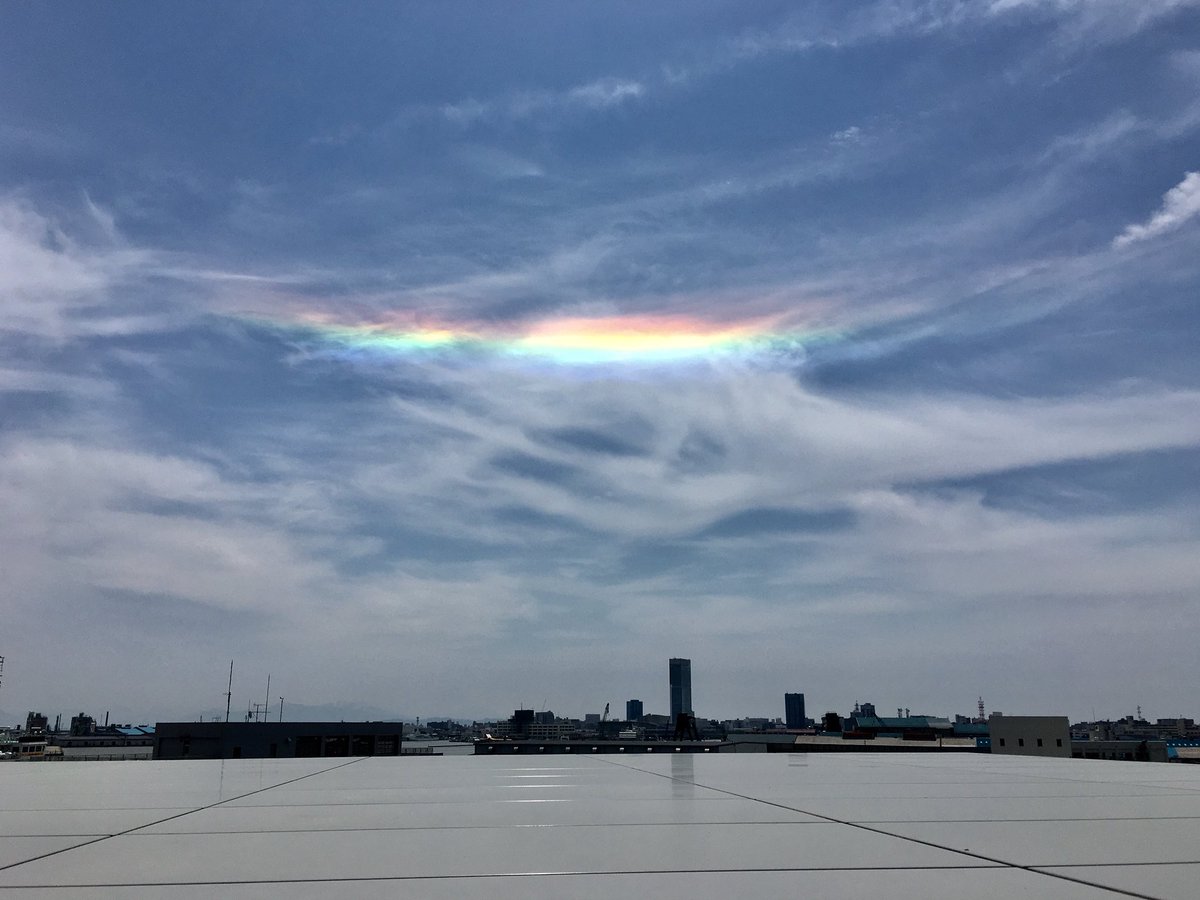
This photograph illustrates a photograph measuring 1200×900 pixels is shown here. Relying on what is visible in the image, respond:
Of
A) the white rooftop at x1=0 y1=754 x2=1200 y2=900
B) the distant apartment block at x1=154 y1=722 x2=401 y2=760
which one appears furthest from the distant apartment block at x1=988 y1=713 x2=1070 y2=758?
the white rooftop at x1=0 y1=754 x2=1200 y2=900

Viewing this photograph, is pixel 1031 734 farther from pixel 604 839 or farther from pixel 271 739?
pixel 604 839

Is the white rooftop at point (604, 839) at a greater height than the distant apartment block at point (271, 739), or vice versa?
the white rooftop at point (604, 839)

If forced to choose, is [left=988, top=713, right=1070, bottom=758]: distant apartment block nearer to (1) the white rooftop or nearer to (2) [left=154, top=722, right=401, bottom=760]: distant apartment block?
(2) [left=154, top=722, right=401, bottom=760]: distant apartment block

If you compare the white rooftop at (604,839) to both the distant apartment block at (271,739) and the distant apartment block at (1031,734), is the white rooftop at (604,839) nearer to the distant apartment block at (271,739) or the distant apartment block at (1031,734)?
the distant apartment block at (271,739)

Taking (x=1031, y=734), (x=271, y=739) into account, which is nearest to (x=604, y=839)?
(x=271, y=739)

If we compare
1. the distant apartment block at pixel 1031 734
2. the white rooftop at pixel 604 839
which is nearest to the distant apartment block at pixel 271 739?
the distant apartment block at pixel 1031 734

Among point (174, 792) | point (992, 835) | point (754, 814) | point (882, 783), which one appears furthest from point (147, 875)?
point (882, 783)

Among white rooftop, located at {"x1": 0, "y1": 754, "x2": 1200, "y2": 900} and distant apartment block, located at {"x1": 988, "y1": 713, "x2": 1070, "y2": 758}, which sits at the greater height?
white rooftop, located at {"x1": 0, "y1": 754, "x2": 1200, "y2": 900}

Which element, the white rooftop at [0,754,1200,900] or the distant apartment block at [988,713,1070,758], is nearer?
the white rooftop at [0,754,1200,900]

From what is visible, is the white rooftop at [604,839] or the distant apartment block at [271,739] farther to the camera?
the distant apartment block at [271,739]
